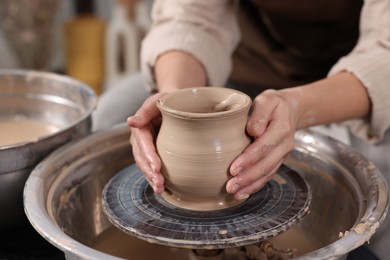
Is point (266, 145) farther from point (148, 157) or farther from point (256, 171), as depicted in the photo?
point (148, 157)

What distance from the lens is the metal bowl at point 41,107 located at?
→ 3.76 feet

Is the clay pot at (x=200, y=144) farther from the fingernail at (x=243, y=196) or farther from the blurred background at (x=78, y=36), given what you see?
the blurred background at (x=78, y=36)

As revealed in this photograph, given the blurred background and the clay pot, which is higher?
the clay pot

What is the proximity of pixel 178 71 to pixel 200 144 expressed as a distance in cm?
46

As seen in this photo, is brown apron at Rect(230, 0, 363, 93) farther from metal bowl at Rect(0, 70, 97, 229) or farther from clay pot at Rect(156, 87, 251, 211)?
clay pot at Rect(156, 87, 251, 211)

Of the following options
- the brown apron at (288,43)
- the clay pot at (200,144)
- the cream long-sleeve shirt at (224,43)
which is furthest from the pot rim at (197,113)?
the brown apron at (288,43)

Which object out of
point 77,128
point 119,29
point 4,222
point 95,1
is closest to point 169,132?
point 77,128

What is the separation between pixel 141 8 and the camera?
3.32 m

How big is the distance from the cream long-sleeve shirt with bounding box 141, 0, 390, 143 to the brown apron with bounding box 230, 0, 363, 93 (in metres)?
0.14

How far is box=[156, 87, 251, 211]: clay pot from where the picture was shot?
93cm

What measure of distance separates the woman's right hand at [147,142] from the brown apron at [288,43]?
70 cm

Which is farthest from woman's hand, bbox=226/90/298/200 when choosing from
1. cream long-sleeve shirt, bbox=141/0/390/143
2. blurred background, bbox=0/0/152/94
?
blurred background, bbox=0/0/152/94

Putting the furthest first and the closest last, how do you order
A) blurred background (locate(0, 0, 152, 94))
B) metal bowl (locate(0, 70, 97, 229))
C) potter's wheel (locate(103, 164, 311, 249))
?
blurred background (locate(0, 0, 152, 94)), metal bowl (locate(0, 70, 97, 229)), potter's wheel (locate(103, 164, 311, 249))

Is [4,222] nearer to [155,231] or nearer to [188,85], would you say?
[155,231]
